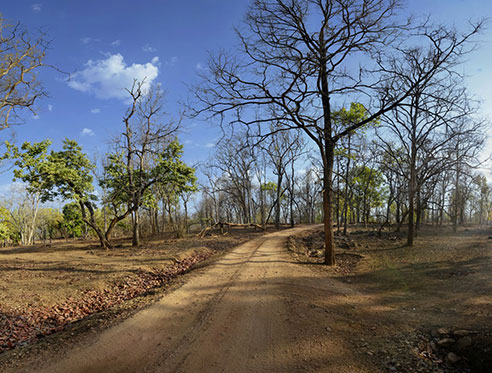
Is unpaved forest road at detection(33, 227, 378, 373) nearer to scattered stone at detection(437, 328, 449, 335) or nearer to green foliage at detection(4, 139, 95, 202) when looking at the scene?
scattered stone at detection(437, 328, 449, 335)

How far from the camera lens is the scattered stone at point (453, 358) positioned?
4.14 meters

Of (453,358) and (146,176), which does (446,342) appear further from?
(146,176)

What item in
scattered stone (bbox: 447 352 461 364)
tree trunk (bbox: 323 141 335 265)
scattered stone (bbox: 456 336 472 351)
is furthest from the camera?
tree trunk (bbox: 323 141 335 265)

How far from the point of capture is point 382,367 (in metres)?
3.83

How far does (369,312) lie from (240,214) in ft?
161

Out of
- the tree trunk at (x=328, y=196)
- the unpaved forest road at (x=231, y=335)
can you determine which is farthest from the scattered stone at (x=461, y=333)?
the tree trunk at (x=328, y=196)

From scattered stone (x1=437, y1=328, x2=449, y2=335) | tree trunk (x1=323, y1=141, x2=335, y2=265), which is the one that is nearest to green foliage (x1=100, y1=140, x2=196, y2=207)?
tree trunk (x1=323, y1=141, x2=335, y2=265)

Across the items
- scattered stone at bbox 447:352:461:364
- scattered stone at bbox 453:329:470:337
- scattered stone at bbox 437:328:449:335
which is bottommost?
scattered stone at bbox 447:352:461:364

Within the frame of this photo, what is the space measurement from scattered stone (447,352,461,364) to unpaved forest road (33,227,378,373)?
56.5 inches

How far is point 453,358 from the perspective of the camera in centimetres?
417

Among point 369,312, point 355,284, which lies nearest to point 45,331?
point 369,312

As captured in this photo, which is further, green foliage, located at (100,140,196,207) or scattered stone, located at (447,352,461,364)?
green foliage, located at (100,140,196,207)

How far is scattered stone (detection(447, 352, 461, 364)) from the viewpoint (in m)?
4.14

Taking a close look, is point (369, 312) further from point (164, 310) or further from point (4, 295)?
point (4, 295)
